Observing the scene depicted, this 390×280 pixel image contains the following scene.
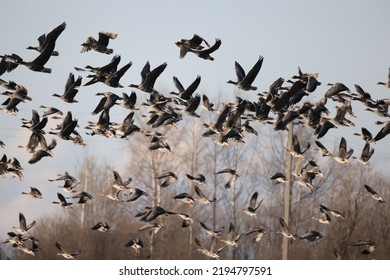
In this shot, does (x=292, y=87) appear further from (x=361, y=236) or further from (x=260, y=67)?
(x=361, y=236)

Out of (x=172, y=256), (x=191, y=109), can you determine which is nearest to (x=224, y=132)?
(x=191, y=109)

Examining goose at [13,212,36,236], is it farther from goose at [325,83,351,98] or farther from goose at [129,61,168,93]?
goose at [325,83,351,98]

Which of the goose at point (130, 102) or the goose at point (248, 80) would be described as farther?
the goose at point (130, 102)

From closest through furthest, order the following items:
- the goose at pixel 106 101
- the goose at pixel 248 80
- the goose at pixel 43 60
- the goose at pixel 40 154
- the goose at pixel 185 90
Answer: the goose at pixel 43 60, the goose at pixel 248 80, the goose at pixel 185 90, the goose at pixel 106 101, the goose at pixel 40 154

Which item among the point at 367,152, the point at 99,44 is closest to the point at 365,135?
the point at 367,152

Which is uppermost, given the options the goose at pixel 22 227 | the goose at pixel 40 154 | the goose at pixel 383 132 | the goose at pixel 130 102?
the goose at pixel 130 102

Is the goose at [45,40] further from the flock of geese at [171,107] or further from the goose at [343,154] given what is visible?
the goose at [343,154]

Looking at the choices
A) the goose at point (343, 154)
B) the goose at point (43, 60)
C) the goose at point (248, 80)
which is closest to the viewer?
the goose at point (43, 60)

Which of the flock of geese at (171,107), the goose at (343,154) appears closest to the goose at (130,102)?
the flock of geese at (171,107)

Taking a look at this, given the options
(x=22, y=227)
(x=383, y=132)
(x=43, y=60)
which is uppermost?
(x=43, y=60)

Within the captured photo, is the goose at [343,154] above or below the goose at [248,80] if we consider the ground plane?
below

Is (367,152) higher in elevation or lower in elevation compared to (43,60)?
lower

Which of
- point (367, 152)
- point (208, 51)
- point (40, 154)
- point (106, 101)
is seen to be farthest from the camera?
point (367, 152)

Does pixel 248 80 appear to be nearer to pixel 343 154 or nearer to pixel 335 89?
pixel 335 89
